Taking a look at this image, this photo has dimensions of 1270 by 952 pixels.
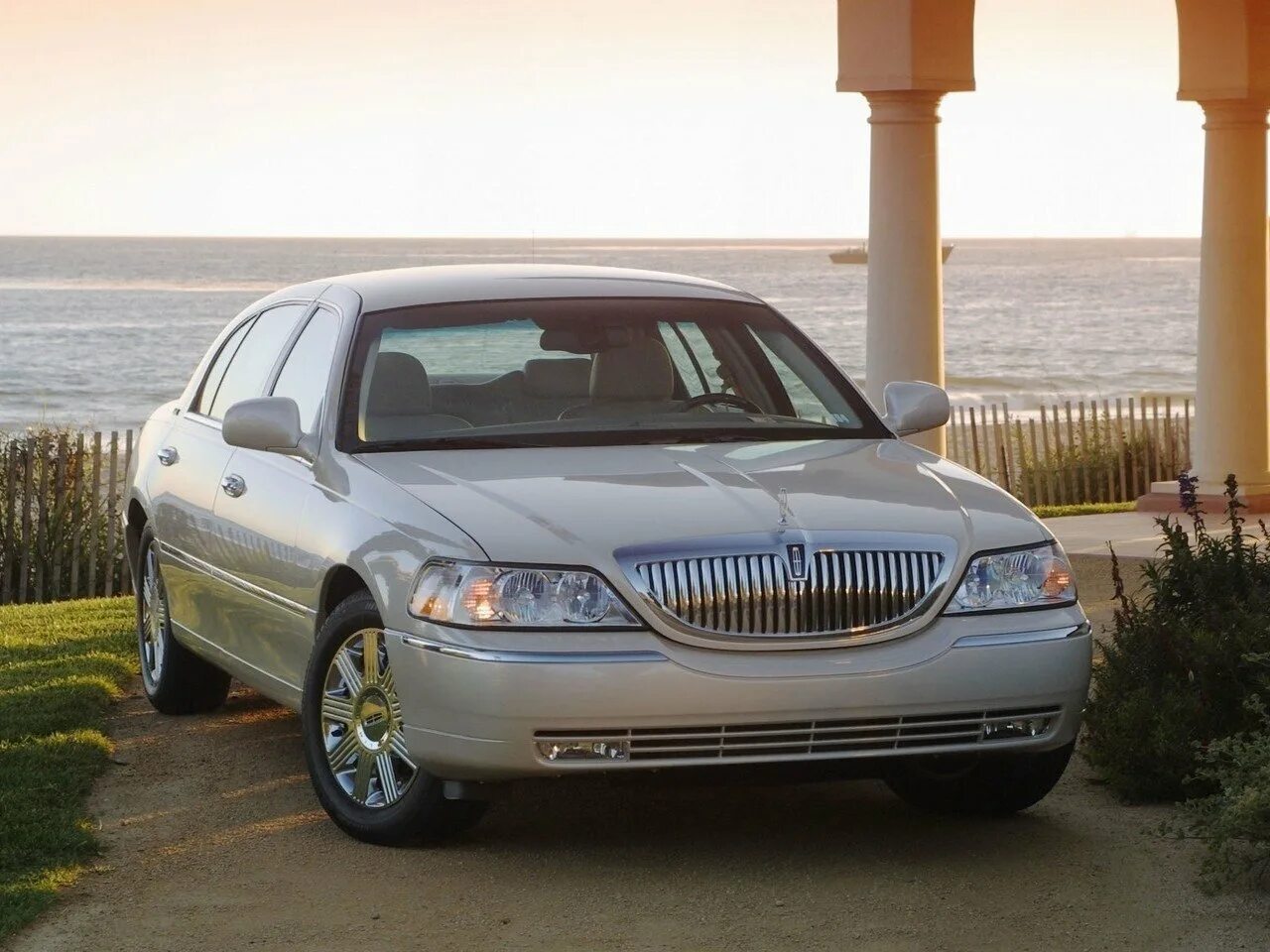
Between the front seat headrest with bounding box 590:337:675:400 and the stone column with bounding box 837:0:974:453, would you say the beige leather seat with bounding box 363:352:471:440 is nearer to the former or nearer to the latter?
the front seat headrest with bounding box 590:337:675:400

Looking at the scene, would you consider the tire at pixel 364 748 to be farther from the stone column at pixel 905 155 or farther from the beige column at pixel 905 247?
the stone column at pixel 905 155

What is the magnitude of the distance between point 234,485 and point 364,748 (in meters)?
1.49

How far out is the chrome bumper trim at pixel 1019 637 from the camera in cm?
535

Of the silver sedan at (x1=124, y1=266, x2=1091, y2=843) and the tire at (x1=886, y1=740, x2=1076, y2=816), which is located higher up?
the silver sedan at (x1=124, y1=266, x2=1091, y2=843)

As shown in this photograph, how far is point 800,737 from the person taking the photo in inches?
207

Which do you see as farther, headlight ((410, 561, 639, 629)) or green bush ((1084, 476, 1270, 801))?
green bush ((1084, 476, 1270, 801))

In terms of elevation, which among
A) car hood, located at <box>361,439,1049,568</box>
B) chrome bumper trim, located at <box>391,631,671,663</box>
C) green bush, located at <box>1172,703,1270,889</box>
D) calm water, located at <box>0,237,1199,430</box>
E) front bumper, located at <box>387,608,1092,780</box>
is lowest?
calm water, located at <box>0,237,1199,430</box>

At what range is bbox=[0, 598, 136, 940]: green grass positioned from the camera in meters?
5.65

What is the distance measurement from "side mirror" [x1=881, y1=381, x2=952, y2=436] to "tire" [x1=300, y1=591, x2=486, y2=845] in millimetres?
1952

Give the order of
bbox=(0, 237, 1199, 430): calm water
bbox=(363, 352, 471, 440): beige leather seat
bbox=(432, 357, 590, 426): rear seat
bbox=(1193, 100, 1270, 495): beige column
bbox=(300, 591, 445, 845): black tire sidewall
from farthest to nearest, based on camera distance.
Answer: bbox=(0, 237, 1199, 430): calm water
bbox=(1193, 100, 1270, 495): beige column
bbox=(432, 357, 590, 426): rear seat
bbox=(363, 352, 471, 440): beige leather seat
bbox=(300, 591, 445, 845): black tire sidewall

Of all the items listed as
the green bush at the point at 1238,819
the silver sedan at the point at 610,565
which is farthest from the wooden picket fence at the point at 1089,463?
the green bush at the point at 1238,819

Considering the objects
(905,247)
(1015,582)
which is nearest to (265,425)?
(1015,582)

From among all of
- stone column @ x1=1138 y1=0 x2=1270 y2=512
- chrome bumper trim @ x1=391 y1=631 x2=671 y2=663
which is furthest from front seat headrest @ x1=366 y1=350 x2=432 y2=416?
stone column @ x1=1138 y1=0 x2=1270 y2=512

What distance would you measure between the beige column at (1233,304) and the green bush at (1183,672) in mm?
8589
